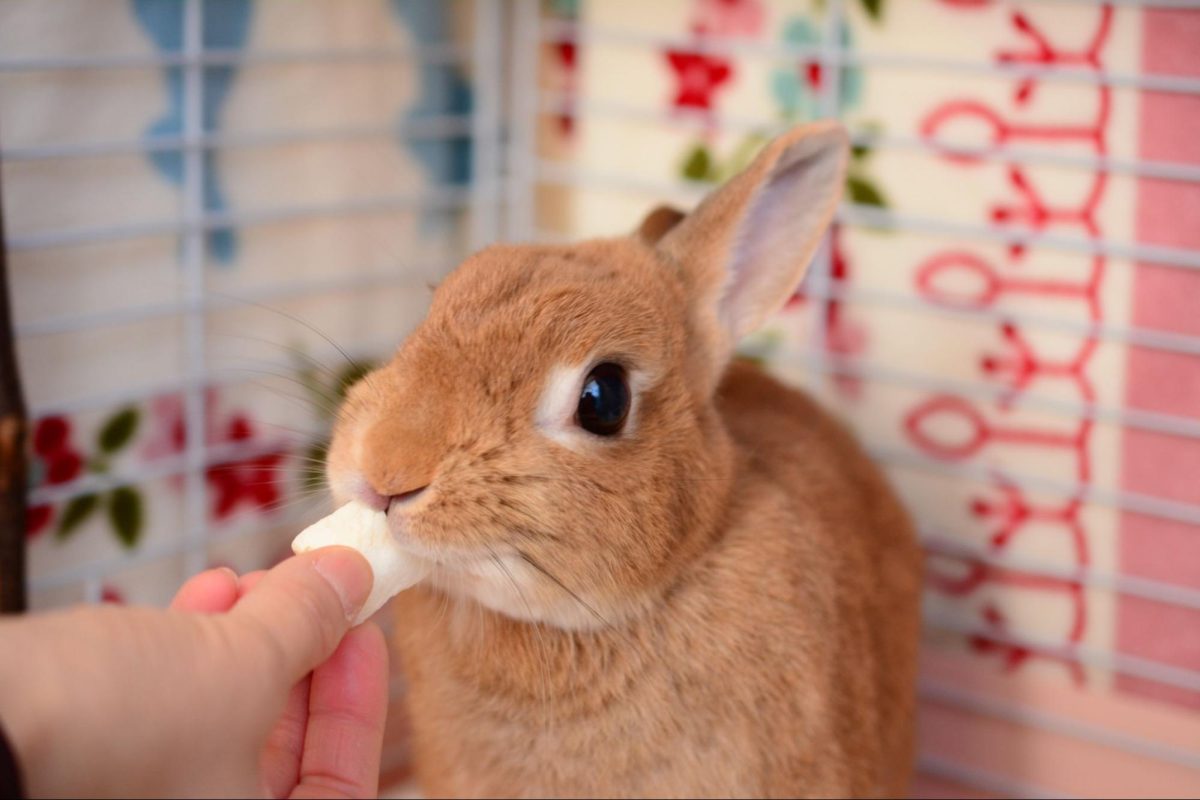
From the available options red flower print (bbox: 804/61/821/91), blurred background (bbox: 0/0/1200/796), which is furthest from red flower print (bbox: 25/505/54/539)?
red flower print (bbox: 804/61/821/91)

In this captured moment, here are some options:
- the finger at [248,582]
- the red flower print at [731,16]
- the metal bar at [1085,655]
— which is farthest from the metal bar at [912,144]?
the finger at [248,582]

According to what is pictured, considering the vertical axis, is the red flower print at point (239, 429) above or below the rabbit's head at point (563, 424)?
below

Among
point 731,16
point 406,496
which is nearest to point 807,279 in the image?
point 731,16

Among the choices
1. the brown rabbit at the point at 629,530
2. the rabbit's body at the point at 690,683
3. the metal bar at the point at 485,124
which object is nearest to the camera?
the brown rabbit at the point at 629,530

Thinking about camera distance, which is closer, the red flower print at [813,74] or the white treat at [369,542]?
the white treat at [369,542]

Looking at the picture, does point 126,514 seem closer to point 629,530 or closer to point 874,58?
point 629,530

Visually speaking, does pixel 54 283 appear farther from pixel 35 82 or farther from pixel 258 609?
pixel 258 609

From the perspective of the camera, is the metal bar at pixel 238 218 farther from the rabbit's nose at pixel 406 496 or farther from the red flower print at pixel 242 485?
the rabbit's nose at pixel 406 496

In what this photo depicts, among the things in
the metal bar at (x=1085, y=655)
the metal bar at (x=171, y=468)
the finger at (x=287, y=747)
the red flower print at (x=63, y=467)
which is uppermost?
the red flower print at (x=63, y=467)
